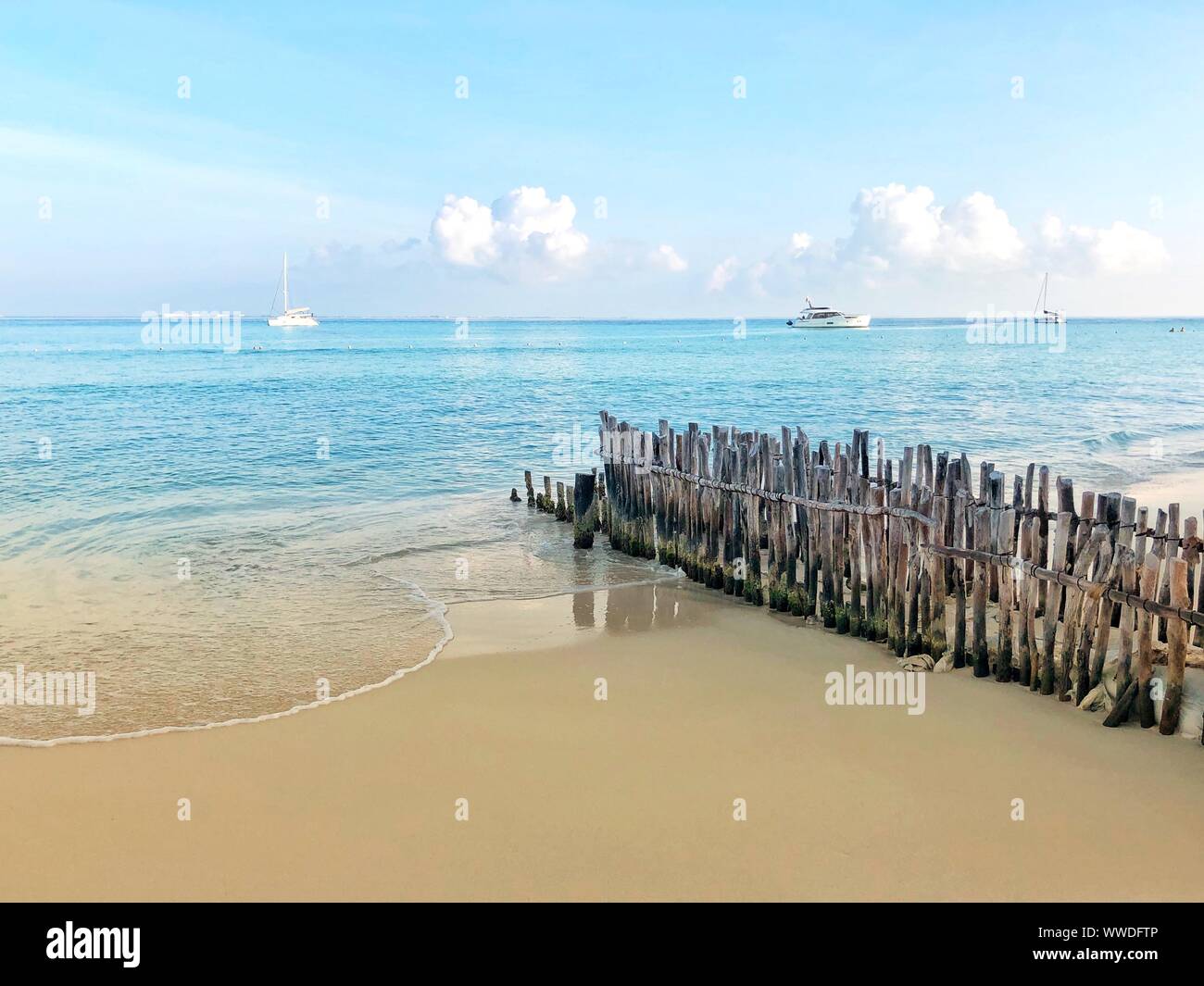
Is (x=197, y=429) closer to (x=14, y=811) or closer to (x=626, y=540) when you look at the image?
(x=626, y=540)

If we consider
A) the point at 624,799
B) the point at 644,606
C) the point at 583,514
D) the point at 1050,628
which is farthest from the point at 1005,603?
the point at 583,514

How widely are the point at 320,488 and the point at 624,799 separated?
13.8m

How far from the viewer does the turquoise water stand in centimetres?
898

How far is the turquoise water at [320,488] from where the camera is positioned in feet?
29.5

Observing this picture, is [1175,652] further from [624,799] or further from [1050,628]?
[624,799]

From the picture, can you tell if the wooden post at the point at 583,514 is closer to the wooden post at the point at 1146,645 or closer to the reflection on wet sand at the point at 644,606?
the reflection on wet sand at the point at 644,606

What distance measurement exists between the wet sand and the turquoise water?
1.15 m

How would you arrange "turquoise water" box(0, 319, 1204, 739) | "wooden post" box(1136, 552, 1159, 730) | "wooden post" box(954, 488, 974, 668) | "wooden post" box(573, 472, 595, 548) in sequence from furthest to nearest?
"wooden post" box(573, 472, 595, 548) → "turquoise water" box(0, 319, 1204, 739) → "wooden post" box(954, 488, 974, 668) → "wooden post" box(1136, 552, 1159, 730)

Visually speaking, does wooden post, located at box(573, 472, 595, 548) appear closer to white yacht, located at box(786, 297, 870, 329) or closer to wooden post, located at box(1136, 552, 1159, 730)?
Answer: wooden post, located at box(1136, 552, 1159, 730)

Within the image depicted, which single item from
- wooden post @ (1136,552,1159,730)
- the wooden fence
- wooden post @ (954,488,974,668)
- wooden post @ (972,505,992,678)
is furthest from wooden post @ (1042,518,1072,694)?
wooden post @ (954,488,974,668)

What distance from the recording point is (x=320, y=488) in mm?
18297

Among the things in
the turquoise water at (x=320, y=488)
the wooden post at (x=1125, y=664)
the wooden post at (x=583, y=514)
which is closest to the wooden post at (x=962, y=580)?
the wooden post at (x=1125, y=664)

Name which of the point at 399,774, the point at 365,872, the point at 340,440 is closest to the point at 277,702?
the point at 399,774
